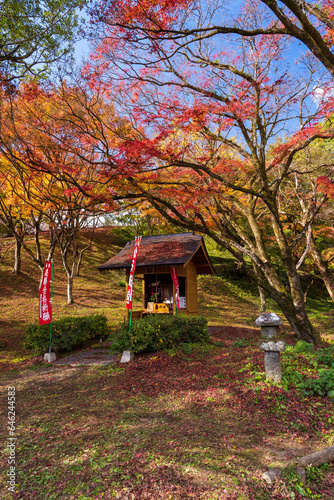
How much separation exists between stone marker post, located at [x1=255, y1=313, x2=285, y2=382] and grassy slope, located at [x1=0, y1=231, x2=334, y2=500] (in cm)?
26

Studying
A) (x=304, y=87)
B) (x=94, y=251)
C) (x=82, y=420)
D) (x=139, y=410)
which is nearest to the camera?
(x=82, y=420)

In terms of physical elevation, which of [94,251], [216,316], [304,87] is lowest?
[216,316]

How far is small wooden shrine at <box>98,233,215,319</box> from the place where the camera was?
458 inches

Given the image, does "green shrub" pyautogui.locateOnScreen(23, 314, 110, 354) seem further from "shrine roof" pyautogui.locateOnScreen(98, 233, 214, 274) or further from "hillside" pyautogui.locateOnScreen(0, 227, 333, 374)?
"shrine roof" pyautogui.locateOnScreen(98, 233, 214, 274)

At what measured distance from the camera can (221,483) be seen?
2.71 m

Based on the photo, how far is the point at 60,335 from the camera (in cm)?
888

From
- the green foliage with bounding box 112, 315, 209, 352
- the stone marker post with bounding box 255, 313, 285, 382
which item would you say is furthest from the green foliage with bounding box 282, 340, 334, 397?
the green foliage with bounding box 112, 315, 209, 352

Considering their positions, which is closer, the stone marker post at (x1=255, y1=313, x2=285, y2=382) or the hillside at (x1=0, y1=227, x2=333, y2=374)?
the stone marker post at (x1=255, y1=313, x2=285, y2=382)

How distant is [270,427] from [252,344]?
15.4 ft

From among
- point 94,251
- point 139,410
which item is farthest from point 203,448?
point 94,251

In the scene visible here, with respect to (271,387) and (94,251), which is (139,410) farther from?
(94,251)

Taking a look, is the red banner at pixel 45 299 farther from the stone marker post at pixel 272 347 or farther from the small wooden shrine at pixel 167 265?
the stone marker post at pixel 272 347

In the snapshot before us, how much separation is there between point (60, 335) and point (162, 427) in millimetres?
5969

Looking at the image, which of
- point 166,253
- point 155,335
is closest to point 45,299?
point 155,335
